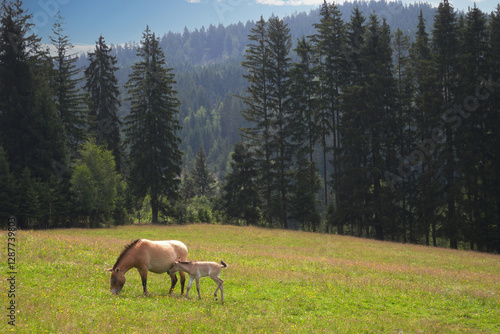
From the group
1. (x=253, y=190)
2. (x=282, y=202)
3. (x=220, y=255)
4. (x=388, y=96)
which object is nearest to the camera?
(x=220, y=255)

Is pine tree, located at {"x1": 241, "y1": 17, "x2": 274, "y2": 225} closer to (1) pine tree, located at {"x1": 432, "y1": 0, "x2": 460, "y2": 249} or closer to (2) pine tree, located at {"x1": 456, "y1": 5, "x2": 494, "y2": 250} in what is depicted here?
(1) pine tree, located at {"x1": 432, "y1": 0, "x2": 460, "y2": 249}

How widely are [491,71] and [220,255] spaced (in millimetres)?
33826

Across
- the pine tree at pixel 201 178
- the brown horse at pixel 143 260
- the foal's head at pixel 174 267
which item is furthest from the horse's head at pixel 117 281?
the pine tree at pixel 201 178

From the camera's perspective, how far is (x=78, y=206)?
111 feet

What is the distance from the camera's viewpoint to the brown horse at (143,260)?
10.8m

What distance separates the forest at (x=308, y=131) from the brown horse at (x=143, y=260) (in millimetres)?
24796

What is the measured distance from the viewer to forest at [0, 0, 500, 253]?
33.8 meters

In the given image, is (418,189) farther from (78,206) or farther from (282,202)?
(78,206)

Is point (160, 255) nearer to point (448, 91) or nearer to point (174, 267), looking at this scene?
point (174, 267)

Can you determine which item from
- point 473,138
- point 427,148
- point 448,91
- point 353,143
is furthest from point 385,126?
point 473,138

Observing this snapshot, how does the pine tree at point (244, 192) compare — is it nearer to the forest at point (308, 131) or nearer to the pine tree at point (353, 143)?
the forest at point (308, 131)

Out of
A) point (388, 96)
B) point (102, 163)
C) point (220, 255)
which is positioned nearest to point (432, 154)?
point (388, 96)

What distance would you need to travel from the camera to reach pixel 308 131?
44062mm

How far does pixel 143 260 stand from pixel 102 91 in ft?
131
